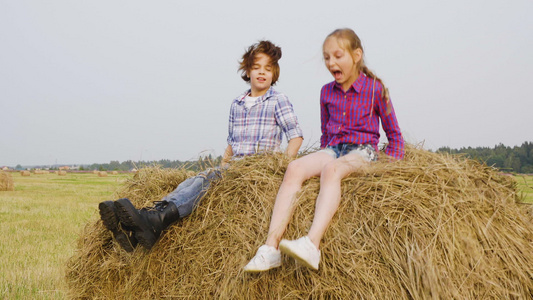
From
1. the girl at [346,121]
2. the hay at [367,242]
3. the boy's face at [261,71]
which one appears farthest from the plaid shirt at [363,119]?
the boy's face at [261,71]

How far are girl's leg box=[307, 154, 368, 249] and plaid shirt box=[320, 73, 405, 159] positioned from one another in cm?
36

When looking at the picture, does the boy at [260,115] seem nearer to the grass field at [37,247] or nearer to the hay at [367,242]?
the hay at [367,242]

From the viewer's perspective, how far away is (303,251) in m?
2.34

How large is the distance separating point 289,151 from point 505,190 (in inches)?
70.7

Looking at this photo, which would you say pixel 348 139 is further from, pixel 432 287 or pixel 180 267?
pixel 180 267

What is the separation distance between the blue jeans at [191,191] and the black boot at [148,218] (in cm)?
6

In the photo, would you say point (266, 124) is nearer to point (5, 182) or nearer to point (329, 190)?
point (329, 190)

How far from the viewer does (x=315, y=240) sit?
253cm

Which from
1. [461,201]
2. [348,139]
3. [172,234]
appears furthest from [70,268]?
[461,201]

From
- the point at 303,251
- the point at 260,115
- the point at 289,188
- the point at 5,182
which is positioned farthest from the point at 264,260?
the point at 5,182

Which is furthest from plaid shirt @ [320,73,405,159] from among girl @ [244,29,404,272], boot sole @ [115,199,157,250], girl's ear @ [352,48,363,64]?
boot sole @ [115,199,157,250]

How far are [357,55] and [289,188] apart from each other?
130 centimetres

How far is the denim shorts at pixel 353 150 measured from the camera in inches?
129

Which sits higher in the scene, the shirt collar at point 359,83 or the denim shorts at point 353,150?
the shirt collar at point 359,83
